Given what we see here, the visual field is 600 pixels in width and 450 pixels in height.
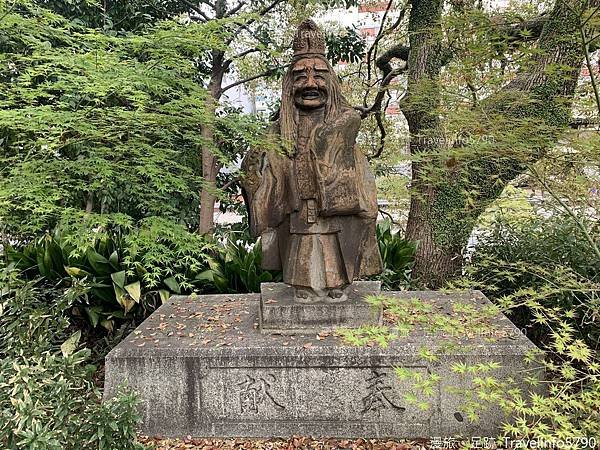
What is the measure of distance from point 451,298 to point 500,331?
0.94m

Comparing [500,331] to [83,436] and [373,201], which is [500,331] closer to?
[373,201]

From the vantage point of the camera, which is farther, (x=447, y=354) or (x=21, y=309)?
(x=447, y=354)

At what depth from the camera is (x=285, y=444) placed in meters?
3.16

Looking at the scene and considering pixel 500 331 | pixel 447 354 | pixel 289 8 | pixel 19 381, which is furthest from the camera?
pixel 289 8

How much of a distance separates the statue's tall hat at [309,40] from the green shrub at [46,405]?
92.8 inches

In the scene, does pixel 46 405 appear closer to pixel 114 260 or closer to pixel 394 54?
pixel 114 260

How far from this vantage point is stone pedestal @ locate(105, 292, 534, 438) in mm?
3139

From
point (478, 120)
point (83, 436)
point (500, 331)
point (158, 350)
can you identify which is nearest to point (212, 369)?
point (158, 350)

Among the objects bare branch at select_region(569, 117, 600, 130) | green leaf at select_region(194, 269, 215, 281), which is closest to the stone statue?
bare branch at select_region(569, 117, 600, 130)

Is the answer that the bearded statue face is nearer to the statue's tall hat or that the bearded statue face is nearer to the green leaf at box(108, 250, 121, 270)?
the statue's tall hat

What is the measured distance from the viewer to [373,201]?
3.55 meters

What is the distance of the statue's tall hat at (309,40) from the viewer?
11.0 ft

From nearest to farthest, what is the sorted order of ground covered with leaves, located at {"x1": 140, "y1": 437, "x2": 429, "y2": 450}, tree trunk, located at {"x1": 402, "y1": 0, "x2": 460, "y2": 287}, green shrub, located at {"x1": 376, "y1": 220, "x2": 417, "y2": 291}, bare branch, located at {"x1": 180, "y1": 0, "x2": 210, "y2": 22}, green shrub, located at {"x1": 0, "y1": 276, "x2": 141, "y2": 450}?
green shrub, located at {"x1": 0, "y1": 276, "x2": 141, "y2": 450} → ground covered with leaves, located at {"x1": 140, "y1": 437, "x2": 429, "y2": 450} → green shrub, located at {"x1": 376, "y1": 220, "x2": 417, "y2": 291} → tree trunk, located at {"x1": 402, "y1": 0, "x2": 460, "y2": 287} → bare branch, located at {"x1": 180, "y1": 0, "x2": 210, "y2": 22}

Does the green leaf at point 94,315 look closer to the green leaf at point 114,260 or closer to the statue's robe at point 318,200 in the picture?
the green leaf at point 114,260
